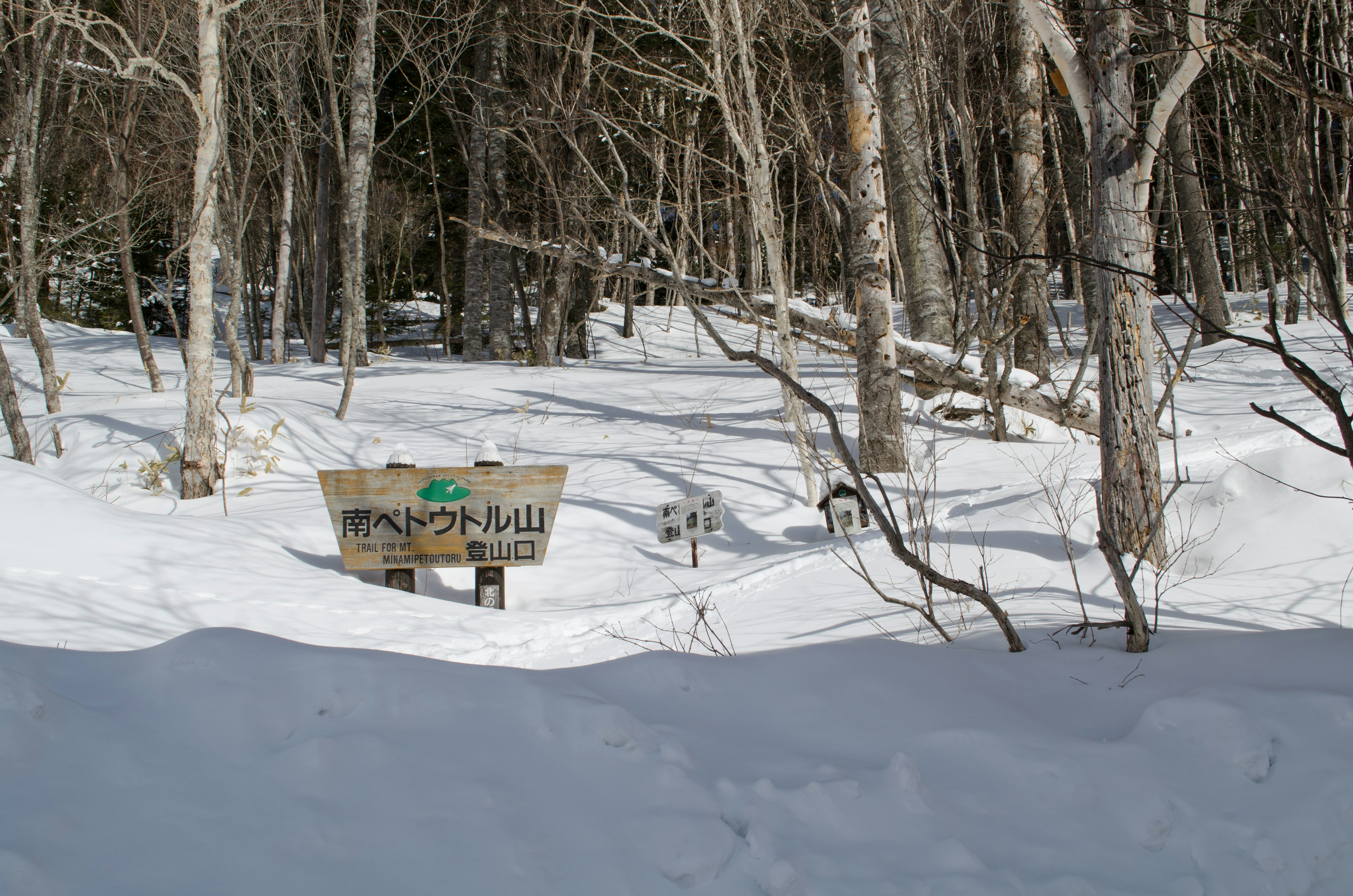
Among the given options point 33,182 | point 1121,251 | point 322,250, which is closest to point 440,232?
point 322,250

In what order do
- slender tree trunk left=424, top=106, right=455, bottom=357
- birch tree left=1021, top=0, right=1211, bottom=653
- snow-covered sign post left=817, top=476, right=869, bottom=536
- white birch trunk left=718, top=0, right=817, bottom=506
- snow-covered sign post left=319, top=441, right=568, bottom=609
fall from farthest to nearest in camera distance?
slender tree trunk left=424, top=106, right=455, bottom=357 < white birch trunk left=718, top=0, right=817, bottom=506 < snow-covered sign post left=817, top=476, right=869, bottom=536 < snow-covered sign post left=319, top=441, right=568, bottom=609 < birch tree left=1021, top=0, right=1211, bottom=653

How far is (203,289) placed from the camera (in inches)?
262

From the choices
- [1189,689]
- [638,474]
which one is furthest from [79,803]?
[638,474]

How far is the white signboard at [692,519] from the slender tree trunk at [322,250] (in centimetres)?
1163

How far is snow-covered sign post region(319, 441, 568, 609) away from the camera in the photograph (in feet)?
16.6

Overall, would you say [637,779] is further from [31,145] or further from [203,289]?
[31,145]

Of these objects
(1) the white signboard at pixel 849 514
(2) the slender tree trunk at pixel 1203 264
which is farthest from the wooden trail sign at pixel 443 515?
(2) the slender tree trunk at pixel 1203 264

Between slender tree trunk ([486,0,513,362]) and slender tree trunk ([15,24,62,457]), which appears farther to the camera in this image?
slender tree trunk ([486,0,513,362])

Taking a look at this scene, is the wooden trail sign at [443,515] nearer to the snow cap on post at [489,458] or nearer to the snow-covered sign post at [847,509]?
the snow cap on post at [489,458]

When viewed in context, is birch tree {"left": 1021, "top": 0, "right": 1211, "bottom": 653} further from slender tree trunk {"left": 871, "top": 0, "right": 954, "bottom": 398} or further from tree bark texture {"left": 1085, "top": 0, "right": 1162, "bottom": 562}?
slender tree trunk {"left": 871, "top": 0, "right": 954, "bottom": 398}

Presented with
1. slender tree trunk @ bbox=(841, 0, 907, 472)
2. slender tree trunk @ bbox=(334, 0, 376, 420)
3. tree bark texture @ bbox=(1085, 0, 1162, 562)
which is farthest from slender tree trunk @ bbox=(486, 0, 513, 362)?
tree bark texture @ bbox=(1085, 0, 1162, 562)

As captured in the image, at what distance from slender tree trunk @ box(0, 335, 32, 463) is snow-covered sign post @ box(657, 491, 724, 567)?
581 centimetres

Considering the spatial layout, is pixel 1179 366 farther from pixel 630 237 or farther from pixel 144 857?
pixel 630 237

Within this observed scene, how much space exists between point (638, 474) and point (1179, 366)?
4.40 metres
